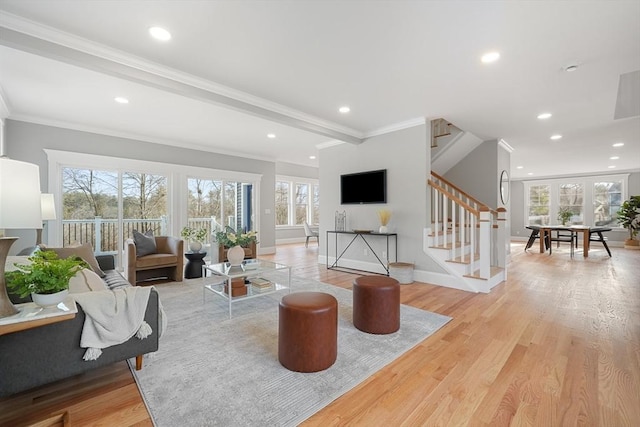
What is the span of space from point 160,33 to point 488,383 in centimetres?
362

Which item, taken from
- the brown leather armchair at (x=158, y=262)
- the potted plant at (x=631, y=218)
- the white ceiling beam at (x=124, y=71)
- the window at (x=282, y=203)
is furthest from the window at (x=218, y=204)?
the potted plant at (x=631, y=218)

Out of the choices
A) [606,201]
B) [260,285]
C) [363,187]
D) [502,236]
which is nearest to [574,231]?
[606,201]

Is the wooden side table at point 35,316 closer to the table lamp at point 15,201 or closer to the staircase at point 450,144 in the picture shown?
the table lamp at point 15,201

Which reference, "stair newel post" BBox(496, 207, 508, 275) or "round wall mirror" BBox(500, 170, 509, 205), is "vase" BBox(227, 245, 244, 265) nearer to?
"stair newel post" BBox(496, 207, 508, 275)

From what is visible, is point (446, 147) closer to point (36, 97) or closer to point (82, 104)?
point (82, 104)

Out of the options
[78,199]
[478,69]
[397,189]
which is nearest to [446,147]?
[397,189]

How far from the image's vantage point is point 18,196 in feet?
4.24

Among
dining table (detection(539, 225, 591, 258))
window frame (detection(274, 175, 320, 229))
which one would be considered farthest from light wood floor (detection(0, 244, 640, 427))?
window frame (detection(274, 175, 320, 229))

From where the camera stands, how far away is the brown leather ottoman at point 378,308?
8.57ft

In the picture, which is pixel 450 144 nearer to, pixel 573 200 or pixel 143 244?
Answer: pixel 143 244

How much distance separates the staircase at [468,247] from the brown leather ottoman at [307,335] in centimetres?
286

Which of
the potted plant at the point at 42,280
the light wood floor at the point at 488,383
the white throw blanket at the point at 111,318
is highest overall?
the potted plant at the point at 42,280

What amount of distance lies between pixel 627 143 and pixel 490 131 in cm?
355

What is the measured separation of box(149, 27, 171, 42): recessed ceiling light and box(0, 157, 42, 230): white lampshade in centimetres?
156
